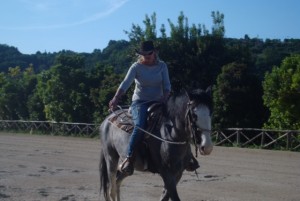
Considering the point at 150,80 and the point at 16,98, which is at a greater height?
the point at 150,80

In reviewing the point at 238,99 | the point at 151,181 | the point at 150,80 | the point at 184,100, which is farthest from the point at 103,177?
the point at 238,99

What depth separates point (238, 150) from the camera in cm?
2164

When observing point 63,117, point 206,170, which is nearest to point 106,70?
point 63,117

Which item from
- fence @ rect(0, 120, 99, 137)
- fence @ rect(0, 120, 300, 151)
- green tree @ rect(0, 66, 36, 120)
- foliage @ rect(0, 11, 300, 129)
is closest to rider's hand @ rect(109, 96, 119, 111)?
foliage @ rect(0, 11, 300, 129)

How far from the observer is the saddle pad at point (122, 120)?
7.11 metres

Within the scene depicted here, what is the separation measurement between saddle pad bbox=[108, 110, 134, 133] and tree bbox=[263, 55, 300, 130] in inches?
588

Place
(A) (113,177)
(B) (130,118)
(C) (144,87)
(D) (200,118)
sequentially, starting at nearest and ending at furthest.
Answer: (D) (200,118)
(C) (144,87)
(B) (130,118)
(A) (113,177)

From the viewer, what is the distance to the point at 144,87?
275 inches

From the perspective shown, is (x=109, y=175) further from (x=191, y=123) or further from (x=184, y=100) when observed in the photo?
(x=191, y=123)

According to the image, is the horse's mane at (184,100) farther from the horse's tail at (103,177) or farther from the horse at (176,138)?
the horse's tail at (103,177)

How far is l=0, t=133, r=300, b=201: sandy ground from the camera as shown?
9.57m

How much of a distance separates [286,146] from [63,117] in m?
21.1

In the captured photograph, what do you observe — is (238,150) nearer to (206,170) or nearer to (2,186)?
(206,170)

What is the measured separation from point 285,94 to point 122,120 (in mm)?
15444
